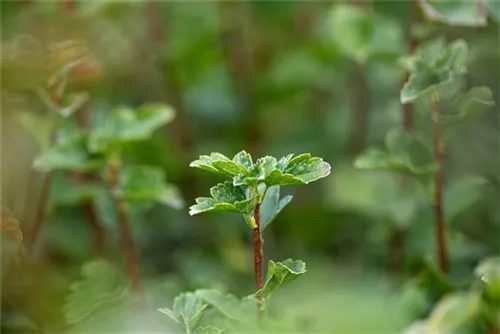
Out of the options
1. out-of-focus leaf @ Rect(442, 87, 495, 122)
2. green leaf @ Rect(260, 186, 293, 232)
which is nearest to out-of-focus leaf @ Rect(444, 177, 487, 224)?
out-of-focus leaf @ Rect(442, 87, 495, 122)

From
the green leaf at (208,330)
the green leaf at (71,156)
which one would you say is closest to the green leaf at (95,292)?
the green leaf at (71,156)

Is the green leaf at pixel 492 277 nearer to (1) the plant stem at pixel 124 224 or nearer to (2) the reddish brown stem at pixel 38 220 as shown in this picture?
(1) the plant stem at pixel 124 224

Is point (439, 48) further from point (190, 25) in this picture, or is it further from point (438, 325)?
point (190, 25)

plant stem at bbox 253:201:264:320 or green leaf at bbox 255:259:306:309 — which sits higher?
plant stem at bbox 253:201:264:320

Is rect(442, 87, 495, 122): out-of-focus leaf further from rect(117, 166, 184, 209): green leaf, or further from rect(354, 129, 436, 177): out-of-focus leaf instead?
rect(117, 166, 184, 209): green leaf

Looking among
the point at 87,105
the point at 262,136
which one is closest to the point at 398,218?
the point at 262,136

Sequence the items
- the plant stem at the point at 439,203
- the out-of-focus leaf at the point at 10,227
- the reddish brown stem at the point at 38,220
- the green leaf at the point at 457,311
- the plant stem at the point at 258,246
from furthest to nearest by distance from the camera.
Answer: the reddish brown stem at the point at 38,220, the plant stem at the point at 439,203, the out-of-focus leaf at the point at 10,227, the plant stem at the point at 258,246, the green leaf at the point at 457,311
